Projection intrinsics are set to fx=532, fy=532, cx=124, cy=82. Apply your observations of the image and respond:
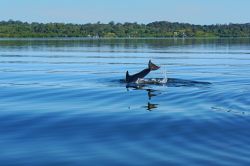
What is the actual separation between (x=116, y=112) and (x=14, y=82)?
56.5ft

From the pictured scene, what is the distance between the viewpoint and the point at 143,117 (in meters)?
23.2

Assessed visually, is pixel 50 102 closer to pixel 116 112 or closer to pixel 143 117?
pixel 116 112

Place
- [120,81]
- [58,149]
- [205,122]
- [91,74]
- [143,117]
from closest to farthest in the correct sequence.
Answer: [58,149] → [205,122] → [143,117] → [120,81] → [91,74]

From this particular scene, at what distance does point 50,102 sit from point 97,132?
28.9 feet

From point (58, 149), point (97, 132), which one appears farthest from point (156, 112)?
point (58, 149)

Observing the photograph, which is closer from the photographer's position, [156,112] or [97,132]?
[97,132]

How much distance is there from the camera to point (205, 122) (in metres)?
21.8

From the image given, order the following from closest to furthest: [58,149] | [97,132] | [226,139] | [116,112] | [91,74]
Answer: [58,149], [226,139], [97,132], [116,112], [91,74]

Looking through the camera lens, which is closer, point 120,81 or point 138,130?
point 138,130

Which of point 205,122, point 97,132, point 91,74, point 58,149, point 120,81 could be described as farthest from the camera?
point 91,74

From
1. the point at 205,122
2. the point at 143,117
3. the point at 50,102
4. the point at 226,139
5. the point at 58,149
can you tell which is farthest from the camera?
the point at 50,102

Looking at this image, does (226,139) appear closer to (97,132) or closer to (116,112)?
(97,132)

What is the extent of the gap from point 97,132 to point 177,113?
5.39 m

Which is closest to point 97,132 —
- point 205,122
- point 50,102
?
point 205,122
